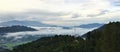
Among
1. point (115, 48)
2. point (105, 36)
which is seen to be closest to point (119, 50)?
point (115, 48)

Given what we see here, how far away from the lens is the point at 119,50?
139 metres

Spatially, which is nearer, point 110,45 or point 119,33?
point 110,45

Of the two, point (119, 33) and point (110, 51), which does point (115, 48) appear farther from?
point (119, 33)

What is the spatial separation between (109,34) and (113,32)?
3394 mm

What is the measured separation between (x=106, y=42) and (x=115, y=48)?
626cm

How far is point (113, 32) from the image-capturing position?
151 meters

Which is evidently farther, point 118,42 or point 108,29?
point 108,29

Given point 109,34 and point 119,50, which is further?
point 109,34

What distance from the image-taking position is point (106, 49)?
144 m

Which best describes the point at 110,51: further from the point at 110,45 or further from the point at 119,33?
the point at 119,33

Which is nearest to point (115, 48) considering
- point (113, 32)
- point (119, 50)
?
point (119, 50)

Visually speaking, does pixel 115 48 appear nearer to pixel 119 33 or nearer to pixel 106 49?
pixel 106 49

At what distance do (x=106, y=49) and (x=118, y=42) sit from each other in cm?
588

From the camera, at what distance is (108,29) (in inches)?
6048
